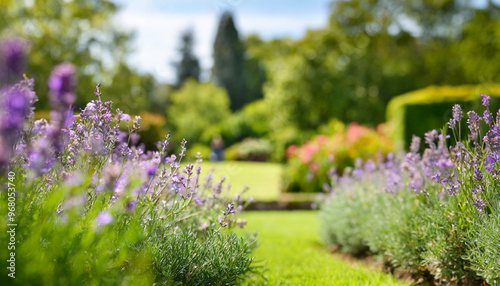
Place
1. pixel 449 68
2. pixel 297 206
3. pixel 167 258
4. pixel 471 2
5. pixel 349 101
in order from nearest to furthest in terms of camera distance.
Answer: pixel 167 258
pixel 297 206
pixel 349 101
pixel 449 68
pixel 471 2

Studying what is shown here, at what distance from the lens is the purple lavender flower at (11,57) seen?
182cm

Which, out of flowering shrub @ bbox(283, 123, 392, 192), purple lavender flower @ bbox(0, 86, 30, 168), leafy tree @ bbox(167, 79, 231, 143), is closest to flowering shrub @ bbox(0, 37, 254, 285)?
purple lavender flower @ bbox(0, 86, 30, 168)

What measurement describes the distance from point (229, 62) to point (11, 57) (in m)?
36.3

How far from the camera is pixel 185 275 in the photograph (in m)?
2.54

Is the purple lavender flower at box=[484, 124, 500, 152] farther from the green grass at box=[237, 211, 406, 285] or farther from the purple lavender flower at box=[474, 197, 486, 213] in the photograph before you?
the green grass at box=[237, 211, 406, 285]

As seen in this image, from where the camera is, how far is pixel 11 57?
182 centimetres

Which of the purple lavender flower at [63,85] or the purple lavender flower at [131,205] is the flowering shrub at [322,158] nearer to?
the purple lavender flower at [131,205]

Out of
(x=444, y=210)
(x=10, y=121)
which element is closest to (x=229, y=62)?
(x=444, y=210)

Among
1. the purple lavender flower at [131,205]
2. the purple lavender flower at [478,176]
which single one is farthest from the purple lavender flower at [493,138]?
the purple lavender flower at [131,205]

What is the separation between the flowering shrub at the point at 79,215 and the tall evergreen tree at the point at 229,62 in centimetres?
3498

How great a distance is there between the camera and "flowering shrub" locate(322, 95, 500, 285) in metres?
2.68

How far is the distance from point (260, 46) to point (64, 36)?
67.5 feet

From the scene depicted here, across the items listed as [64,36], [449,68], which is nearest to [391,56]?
[449,68]

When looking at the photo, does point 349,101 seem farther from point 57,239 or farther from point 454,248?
point 57,239
